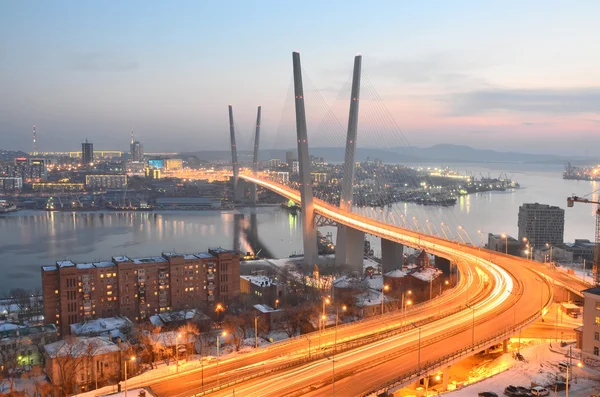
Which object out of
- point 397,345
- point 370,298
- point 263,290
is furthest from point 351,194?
point 397,345

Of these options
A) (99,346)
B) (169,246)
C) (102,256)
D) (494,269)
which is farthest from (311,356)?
(169,246)

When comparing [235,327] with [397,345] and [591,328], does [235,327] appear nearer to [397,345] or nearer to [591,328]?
[397,345]

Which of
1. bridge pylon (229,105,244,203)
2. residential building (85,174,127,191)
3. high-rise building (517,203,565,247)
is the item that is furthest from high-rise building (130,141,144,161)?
high-rise building (517,203,565,247)

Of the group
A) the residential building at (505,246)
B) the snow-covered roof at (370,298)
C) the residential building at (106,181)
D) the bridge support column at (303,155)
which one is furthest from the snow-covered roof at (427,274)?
the residential building at (106,181)

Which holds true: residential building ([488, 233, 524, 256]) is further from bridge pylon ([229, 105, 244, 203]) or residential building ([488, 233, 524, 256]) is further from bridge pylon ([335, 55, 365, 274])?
bridge pylon ([229, 105, 244, 203])

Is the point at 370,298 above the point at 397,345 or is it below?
below

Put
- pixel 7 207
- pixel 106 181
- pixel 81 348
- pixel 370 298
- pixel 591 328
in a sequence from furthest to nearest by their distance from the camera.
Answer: pixel 106 181 < pixel 7 207 < pixel 370 298 < pixel 81 348 < pixel 591 328

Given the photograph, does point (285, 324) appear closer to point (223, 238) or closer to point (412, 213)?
point (223, 238)
